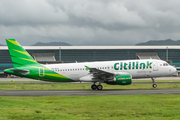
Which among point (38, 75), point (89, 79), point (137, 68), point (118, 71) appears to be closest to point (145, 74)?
point (137, 68)

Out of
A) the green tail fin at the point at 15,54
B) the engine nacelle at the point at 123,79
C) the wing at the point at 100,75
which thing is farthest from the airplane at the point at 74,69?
the engine nacelle at the point at 123,79

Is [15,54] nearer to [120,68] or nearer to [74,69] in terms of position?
[74,69]

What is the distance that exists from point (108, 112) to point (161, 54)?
11446 centimetres

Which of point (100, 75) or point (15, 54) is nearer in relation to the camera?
point (100, 75)

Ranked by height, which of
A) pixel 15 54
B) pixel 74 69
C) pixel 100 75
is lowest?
pixel 100 75

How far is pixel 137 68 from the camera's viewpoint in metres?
38.8

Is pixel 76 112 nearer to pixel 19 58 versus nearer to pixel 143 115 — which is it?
pixel 143 115

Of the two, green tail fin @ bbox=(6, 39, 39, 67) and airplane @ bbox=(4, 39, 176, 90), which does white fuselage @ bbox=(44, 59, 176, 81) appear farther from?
green tail fin @ bbox=(6, 39, 39, 67)

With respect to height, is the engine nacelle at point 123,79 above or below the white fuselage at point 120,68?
below

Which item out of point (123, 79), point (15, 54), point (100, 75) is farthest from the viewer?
point (15, 54)

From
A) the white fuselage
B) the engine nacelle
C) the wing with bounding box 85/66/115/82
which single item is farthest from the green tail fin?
the engine nacelle

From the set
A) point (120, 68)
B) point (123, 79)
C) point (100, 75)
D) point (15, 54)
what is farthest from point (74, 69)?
point (15, 54)

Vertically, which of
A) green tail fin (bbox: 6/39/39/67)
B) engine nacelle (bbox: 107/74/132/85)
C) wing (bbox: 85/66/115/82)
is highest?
green tail fin (bbox: 6/39/39/67)

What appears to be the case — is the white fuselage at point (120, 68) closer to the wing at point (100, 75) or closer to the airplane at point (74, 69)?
the airplane at point (74, 69)
